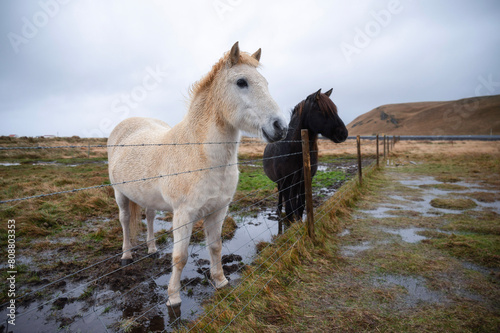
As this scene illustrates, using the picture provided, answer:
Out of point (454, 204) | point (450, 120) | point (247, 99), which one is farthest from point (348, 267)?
point (450, 120)

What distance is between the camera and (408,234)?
455 cm

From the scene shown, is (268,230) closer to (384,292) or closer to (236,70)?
(384,292)

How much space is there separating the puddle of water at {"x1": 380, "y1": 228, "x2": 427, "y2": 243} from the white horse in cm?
340

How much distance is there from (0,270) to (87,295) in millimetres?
1773

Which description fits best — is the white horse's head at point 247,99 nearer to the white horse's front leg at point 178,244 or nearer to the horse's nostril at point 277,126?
the horse's nostril at point 277,126

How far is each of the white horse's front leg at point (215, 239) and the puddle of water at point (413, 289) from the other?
2.05 meters

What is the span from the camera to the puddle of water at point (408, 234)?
4.30 meters

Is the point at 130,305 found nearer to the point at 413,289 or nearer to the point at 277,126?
the point at 277,126

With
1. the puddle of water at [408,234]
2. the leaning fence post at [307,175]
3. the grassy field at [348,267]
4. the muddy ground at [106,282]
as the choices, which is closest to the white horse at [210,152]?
the muddy ground at [106,282]

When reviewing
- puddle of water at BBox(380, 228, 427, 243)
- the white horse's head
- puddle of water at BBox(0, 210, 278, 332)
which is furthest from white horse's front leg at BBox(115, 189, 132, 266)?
puddle of water at BBox(380, 228, 427, 243)

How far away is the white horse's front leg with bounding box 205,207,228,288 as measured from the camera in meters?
3.16

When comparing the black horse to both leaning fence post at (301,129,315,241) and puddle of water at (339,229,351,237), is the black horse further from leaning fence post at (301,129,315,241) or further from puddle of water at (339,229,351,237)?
puddle of water at (339,229,351,237)

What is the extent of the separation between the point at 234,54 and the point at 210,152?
3.72ft

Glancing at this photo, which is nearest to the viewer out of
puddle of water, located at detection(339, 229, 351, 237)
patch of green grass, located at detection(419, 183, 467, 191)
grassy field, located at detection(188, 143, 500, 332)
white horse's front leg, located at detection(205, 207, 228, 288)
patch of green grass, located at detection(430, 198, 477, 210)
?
grassy field, located at detection(188, 143, 500, 332)
